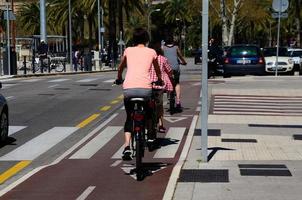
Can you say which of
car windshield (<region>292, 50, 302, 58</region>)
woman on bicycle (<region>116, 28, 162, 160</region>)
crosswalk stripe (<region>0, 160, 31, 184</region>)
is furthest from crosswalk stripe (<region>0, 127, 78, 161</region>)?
car windshield (<region>292, 50, 302, 58</region>)

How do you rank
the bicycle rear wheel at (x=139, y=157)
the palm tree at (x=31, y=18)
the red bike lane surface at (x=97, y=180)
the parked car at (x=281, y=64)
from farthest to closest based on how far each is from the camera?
1. the palm tree at (x=31, y=18)
2. the parked car at (x=281, y=64)
3. the bicycle rear wheel at (x=139, y=157)
4. the red bike lane surface at (x=97, y=180)

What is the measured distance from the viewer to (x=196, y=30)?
118m

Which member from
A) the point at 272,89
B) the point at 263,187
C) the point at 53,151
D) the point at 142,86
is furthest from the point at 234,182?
the point at 272,89

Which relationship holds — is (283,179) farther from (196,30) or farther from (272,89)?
(196,30)

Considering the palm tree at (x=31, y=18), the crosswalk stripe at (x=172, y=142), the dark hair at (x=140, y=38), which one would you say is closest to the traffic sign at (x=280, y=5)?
the crosswalk stripe at (x=172, y=142)

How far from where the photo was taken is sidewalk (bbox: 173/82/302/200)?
291 inches

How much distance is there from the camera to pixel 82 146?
36.9 feet

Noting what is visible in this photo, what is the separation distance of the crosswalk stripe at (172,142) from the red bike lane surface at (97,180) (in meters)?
0.09

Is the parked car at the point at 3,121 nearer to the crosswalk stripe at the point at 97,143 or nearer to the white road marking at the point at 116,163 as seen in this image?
the crosswalk stripe at the point at 97,143

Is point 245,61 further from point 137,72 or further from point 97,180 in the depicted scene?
point 97,180

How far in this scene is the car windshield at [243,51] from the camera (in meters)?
28.7

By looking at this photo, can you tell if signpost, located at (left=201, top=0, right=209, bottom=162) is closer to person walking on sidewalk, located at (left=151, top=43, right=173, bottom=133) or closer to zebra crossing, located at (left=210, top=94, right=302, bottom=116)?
person walking on sidewalk, located at (left=151, top=43, right=173, bottom=133)

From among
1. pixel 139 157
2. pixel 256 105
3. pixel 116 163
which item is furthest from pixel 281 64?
pixel 139 157

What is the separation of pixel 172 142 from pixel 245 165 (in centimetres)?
258
